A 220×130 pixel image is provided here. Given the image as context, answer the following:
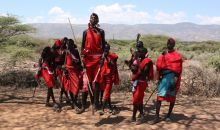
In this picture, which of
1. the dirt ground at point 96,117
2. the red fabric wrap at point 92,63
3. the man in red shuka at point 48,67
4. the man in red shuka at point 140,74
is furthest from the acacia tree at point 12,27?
the man in red shuka at point 140,74

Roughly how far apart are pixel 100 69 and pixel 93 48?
0.42m

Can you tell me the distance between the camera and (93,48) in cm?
764

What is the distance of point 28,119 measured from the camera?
25.3 ft

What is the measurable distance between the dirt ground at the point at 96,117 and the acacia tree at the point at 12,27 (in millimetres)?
5148

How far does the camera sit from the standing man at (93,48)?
7602 millimetres

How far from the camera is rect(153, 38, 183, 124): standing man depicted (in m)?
7.18

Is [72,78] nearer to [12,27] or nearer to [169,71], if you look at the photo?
[169,71]

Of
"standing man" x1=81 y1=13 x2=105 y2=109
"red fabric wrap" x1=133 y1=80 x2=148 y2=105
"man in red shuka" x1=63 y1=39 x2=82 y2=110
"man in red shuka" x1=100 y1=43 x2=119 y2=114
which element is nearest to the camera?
"red fabric wrap" x1=133 y1=80 x2=148 y2=105

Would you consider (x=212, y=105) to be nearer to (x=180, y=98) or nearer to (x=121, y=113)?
(x=180, y=98)

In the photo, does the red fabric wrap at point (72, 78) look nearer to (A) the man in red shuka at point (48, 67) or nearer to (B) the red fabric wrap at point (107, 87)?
Result: (A) the man in red shuka at point (48, 67)

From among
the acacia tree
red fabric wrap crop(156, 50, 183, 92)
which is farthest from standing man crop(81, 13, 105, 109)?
the acacia tree

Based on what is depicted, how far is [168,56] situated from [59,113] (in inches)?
101

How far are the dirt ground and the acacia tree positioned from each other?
5.15 meters

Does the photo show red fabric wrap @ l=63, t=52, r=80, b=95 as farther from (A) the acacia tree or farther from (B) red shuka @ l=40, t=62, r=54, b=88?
(A) the acacia tree
